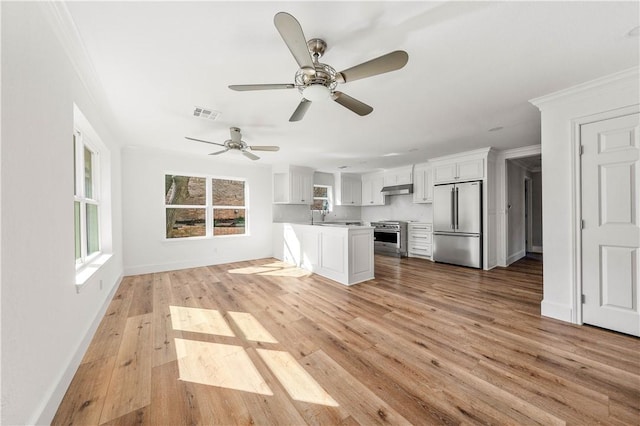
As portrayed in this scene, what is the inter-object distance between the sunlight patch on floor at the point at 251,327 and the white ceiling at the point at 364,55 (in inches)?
95.2

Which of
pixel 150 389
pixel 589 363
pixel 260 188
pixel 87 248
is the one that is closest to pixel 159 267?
pixel 87 248

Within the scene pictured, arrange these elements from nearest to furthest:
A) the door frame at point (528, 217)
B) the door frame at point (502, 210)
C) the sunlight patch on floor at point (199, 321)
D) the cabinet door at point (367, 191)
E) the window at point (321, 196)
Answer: the sunlight patch on floor at point (199, 321) → the door frame at point (502, 210) → the door frame at point (528, 217) → the window at point (321, 196) → the cabinet door at point (367, 191)

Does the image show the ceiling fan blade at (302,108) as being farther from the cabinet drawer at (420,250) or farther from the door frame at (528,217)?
the door frame at (528,217)

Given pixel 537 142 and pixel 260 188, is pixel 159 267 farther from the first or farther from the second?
pixel 537 142

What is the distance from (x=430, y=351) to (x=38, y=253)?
279 centimetres

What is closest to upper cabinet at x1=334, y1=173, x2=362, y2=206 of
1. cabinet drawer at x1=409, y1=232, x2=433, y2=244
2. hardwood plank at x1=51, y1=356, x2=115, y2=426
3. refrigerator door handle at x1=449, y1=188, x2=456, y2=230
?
cabinet drawer at x1=409, y1=232, x2=433, y2=244

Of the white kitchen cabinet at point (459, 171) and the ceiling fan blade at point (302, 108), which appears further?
the white kitchen cabinet at point (459, 171)

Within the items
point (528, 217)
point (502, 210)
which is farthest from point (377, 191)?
point (528, 217)

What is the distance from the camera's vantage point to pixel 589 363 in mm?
1886

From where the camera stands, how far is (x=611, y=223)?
92.9 inches

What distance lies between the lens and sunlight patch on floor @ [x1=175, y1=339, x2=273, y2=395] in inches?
66.8

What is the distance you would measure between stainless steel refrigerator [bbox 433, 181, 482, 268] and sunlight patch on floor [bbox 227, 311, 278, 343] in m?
4.48

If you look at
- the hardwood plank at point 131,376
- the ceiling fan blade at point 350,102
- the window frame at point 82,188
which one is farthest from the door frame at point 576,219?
A: the window frame at point 82,188

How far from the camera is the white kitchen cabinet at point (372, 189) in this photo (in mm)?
7320
